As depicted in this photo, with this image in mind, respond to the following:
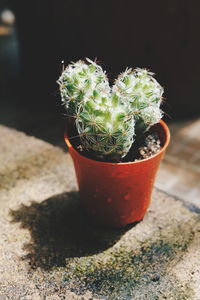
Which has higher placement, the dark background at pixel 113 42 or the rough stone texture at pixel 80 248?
the dark background at pixel 113 42

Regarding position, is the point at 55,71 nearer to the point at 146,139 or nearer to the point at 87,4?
the point at 87,4

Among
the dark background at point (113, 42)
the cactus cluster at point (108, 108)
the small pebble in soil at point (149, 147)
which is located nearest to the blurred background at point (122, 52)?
the dark background at point (113, 42)

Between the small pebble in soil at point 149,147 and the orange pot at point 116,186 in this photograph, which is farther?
the small pebble in soil at point 149,147

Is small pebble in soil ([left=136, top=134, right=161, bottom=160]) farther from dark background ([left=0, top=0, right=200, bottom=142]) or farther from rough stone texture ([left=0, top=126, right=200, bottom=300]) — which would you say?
dark background ([left=0, top=0, right=200, bottom=142])

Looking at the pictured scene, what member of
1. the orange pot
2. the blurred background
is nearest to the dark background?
the blurred background

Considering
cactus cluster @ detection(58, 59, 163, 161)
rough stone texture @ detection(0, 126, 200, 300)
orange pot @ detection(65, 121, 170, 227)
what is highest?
cactus cluster @ detection(58, 59, 163, 161)

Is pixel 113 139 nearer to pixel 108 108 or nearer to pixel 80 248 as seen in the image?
pixel 108 108

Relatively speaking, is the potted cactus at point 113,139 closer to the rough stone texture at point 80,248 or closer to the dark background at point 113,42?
the rough stone texture at point 80,248
